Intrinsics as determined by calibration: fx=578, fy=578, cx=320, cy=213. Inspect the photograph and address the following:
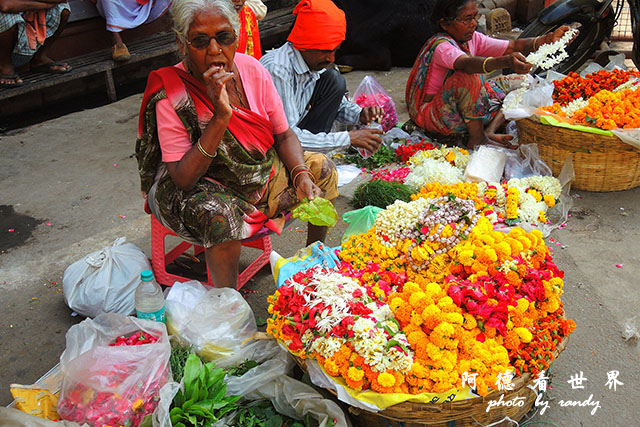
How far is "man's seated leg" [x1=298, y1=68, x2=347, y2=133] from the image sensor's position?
157 inches

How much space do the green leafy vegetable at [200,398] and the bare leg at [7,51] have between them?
13.1ft

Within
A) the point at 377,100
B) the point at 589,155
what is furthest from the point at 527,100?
the point at 377,100

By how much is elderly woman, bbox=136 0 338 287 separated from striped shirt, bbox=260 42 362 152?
81 cm

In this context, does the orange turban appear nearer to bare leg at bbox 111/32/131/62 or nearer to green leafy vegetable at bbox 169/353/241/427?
green leafy vegetable at bbox 169/353/241/427

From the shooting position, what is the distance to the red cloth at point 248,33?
3982 mm

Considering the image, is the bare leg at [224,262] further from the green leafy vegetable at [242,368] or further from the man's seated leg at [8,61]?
the man's seated leg at [8,61]

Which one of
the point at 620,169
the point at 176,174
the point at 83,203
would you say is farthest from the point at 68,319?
the point at 620,169

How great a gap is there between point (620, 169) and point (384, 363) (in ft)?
8.74

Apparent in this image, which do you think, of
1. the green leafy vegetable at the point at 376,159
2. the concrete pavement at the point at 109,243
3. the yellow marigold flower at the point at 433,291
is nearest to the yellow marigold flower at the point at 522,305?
the yellow marigold flower at the point at 433,291

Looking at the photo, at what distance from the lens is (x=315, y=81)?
12.4 ft

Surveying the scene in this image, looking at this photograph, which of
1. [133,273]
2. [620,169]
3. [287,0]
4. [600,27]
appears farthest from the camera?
[287,0]

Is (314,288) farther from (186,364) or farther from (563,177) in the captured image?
(563,177)

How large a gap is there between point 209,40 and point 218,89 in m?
0.25

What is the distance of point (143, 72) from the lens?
6.54 m
